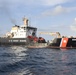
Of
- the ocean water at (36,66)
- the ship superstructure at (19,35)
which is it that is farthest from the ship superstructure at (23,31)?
the ocean water at (36,66)

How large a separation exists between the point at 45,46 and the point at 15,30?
1732 centimetres

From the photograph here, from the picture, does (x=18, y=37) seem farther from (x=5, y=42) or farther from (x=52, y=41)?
(x=52, y=41)

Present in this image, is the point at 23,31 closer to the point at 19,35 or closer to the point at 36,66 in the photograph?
the point at 19,35

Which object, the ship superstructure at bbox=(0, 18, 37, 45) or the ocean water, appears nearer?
the ocean water

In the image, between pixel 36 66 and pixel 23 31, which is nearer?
pixel 36 66

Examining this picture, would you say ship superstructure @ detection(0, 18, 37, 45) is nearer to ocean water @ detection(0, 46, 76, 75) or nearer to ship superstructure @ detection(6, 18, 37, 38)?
ship superstructure @ detection(6, 18, 37, 38)

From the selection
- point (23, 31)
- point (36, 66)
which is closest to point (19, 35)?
point (23, 31)

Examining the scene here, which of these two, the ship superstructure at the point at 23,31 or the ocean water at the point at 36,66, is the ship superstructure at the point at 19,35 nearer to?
the ship superstructure at the point at 23,31

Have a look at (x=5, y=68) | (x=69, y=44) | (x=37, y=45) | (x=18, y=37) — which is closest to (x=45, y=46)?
(x=37, y=45)

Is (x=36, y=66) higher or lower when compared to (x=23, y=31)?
lower

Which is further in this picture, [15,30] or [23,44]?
[15,30]

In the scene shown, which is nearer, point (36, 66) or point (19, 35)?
point (36, 66)

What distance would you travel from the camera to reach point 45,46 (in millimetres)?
82938

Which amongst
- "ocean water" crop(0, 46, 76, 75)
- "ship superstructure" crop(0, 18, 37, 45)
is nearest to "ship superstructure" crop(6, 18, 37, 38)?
"ship superstructure" crop(0, 18, 37, 45)
